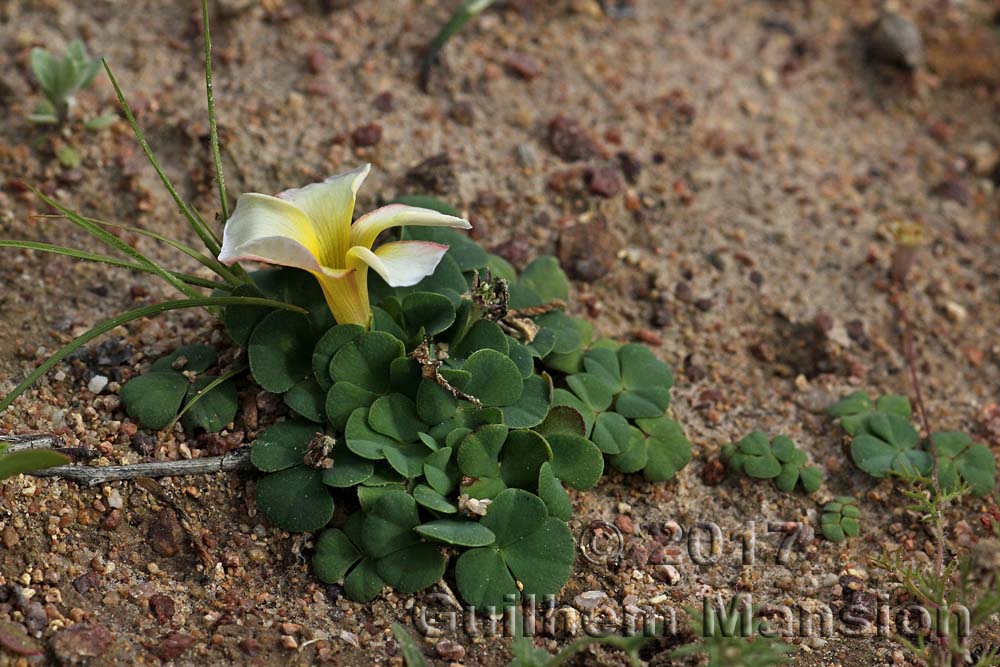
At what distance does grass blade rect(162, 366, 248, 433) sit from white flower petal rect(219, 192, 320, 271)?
1.36 feet

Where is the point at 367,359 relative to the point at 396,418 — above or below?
above

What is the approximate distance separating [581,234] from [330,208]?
1142mm

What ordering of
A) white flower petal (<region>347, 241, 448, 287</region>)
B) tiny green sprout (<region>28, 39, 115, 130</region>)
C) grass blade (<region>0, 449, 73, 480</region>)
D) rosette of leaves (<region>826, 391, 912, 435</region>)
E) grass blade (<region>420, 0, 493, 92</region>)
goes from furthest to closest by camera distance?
1. grass blade (<region>420, 0, 493, 92</region>)
2. tiny green sprout (<region>28, 39, 115, 130</region>)
3. rosette of leaves (<region>826, 391, 912, 435</region>)
4. white flower petal (<region>347, 241, 448, 287</region>)
5. grass blade (<region>0, 449, 73, 480</region>)

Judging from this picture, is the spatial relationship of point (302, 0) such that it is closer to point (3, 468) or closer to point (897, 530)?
point (3, 468)

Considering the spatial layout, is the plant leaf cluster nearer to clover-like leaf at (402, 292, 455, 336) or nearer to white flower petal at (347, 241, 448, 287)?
clover-like leaf at (402, 292, 455, 336)

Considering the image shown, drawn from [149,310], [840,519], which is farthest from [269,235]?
[840,519]

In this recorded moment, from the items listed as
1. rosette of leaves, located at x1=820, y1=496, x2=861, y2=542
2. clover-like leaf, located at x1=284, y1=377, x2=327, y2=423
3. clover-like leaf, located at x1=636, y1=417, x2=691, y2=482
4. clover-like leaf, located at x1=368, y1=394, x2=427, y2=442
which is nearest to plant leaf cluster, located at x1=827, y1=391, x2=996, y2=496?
rosette of leaves, located at x1=820, y1=496, x2=861, y2=542

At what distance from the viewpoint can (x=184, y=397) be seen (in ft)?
8.31

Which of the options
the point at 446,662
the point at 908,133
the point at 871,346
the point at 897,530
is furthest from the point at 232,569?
the point at 908,133

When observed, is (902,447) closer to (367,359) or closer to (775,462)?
(775,462)

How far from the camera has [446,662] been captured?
224 cm

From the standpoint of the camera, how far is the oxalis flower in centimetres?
215

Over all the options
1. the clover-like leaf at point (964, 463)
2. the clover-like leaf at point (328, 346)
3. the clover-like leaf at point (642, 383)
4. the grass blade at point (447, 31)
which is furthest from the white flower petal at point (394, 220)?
the clover-like leaf at point (964, 463)

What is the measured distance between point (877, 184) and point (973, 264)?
47cm
